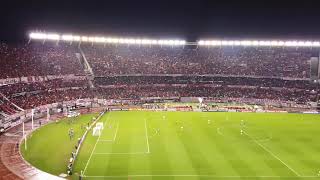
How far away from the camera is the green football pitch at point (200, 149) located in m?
33.5

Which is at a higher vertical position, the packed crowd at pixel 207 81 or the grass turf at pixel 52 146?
the packed crowd at pixel 207 81

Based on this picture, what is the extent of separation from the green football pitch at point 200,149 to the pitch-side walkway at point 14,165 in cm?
201

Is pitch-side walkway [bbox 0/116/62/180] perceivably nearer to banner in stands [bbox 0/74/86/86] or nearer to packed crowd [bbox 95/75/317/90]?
banner in stands [bbox 0/74/86/86]

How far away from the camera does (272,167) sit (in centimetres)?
3553

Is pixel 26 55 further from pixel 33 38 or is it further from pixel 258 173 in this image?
pixel 258 173

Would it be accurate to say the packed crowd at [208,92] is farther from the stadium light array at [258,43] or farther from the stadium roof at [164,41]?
the stadium roof at [164,41]

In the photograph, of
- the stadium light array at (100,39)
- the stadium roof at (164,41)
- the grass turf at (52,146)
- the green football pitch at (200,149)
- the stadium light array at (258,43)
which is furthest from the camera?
the stadium light array at (258,43)

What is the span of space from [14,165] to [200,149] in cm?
1976

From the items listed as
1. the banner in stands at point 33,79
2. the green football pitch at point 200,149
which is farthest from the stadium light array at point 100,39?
the green football pitch at point 200,149

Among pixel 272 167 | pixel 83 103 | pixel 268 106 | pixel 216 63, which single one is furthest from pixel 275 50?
pixel 272 167

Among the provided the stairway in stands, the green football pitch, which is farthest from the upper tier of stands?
the green football pitch

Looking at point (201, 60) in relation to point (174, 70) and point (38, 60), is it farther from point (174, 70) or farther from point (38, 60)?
point (38, 60)

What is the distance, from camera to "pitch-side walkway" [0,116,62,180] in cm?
3044

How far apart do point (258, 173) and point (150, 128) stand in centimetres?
2353
